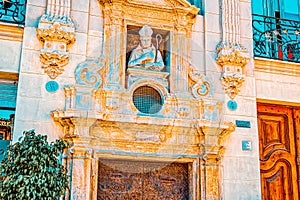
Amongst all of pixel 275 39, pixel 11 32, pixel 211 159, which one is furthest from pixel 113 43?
pixel 275 39

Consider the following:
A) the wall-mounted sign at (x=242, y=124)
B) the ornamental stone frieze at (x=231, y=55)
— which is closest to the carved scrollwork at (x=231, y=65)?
the ornamental stone frieze at (x=231, y=55)

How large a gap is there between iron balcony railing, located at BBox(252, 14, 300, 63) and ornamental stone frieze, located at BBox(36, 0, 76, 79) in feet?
12.1

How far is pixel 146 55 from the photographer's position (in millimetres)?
8016

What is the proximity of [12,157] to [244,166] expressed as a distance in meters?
3.98

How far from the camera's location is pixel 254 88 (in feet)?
28.1

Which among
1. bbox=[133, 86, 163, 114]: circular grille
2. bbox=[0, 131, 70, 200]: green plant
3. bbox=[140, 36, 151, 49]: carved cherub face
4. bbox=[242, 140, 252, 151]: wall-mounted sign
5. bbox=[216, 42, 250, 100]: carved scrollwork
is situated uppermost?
bbox=[140, 36, 151, 49]: carved cherub face

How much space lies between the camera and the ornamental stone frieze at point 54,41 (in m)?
7.43

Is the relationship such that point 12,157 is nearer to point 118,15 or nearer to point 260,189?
point 118,15

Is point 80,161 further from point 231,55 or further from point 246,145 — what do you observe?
point 231,55

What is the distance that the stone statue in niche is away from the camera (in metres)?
7.98

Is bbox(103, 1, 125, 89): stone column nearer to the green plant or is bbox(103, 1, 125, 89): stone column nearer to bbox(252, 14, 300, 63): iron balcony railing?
the green plant

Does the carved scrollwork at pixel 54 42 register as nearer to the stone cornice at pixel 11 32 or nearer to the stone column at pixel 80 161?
the stone cornice at pixel 11 32

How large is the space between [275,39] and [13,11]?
16.4 ft

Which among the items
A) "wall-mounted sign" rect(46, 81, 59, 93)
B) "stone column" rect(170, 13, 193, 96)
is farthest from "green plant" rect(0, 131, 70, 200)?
"stone column" rect(170, 13, 193, 96)
